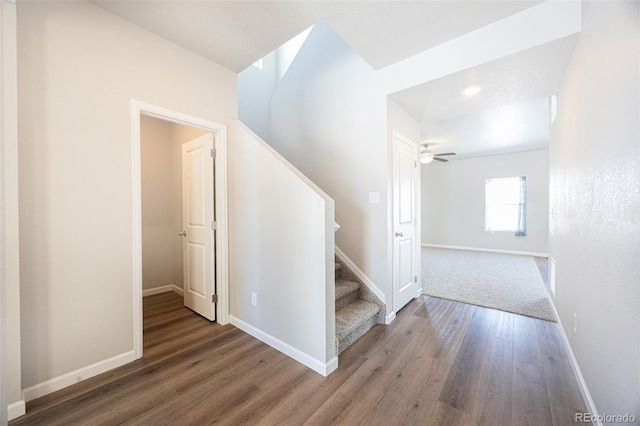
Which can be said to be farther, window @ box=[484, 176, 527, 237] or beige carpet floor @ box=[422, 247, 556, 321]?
window @ box=[484, 176, 527, 237]

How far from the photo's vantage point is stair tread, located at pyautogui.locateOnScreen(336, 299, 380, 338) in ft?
7.19

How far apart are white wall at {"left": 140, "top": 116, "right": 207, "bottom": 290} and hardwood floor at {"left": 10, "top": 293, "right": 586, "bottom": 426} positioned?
139cm

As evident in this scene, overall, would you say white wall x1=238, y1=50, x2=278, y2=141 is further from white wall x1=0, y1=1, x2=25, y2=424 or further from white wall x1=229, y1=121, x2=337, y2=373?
white wall x1=0, y1=1, x2=25, y2=424

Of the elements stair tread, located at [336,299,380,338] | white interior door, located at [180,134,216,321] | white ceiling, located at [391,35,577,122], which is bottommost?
stair tread, located at [336,299,380,338]

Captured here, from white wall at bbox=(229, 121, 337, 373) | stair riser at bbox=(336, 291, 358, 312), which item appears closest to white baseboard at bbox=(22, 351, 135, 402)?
white wall at bbox=(229, 121, 337, 373)

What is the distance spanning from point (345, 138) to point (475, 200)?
585 centimetres

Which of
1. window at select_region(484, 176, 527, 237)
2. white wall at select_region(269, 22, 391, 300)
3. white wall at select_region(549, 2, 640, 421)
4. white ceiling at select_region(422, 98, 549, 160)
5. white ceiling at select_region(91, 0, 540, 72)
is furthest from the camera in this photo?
window at select_region(484, 176, 527, 237)

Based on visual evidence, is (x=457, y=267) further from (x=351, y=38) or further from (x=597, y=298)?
(x=351, y=38)

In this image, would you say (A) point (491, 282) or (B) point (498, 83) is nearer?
(B) point (498, 83)

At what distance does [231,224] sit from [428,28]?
2527 millimetres

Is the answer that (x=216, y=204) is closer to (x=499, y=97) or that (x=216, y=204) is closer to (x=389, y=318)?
(x=389, y=318)

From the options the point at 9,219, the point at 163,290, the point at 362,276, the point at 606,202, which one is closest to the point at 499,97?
the point at 606,202

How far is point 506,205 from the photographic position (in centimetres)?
661

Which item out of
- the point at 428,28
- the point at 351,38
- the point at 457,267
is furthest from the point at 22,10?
the point at 457,267
